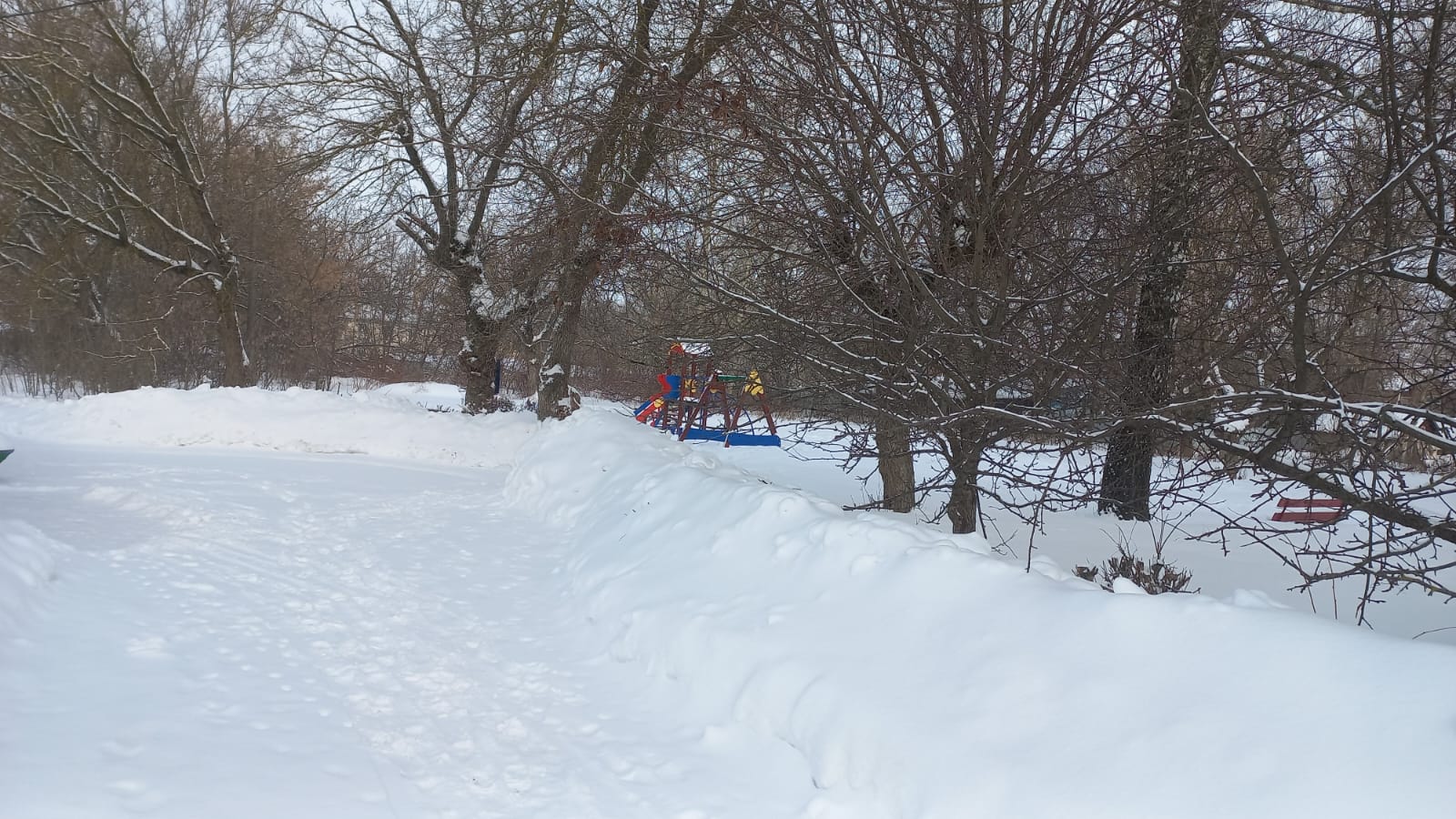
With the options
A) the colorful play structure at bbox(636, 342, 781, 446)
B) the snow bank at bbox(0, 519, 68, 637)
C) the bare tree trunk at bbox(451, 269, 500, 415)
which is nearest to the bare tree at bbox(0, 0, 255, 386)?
the bare tree trunk at bbox(451, 269, 500, 415)

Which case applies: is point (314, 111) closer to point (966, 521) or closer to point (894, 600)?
point (966, 521)

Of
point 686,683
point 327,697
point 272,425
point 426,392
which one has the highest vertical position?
point 426,392

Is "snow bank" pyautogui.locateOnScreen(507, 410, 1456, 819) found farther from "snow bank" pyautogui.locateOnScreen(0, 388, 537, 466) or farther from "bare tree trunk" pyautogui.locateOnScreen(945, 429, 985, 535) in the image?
"snow bank" pyautogui.locateOnScreen(0, 388, 537, 466)

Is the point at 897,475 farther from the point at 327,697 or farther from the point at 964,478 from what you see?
the point at 327,697

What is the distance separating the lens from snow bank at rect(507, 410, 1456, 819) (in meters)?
2.19

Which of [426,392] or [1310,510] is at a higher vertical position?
[1310,510]

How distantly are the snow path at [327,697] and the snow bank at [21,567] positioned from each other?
0.24 feet

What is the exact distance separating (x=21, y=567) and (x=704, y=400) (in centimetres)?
673

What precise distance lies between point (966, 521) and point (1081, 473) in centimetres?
162

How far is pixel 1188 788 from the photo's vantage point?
2.25 meters

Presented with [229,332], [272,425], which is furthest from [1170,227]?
[229,332]

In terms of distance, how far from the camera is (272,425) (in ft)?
42.8

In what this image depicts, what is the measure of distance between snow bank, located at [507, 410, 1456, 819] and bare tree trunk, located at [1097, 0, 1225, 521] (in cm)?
136

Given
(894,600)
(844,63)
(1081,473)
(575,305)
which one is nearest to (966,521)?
(1081,473)
